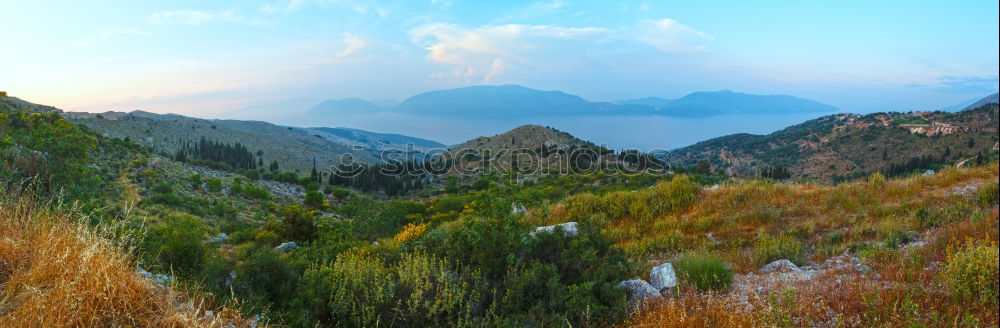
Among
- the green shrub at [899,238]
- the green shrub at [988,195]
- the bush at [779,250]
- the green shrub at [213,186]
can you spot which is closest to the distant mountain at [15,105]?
the green shrub at [213,186]

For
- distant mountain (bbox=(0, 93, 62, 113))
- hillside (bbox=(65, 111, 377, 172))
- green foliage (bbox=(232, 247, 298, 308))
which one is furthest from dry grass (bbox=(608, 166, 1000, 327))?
hillside (bbox=(65, 111, 377, 172))

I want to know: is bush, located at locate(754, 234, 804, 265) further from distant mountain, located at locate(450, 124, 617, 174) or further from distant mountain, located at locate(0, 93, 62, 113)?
distant mountain, located at locate(450, 124, 617, 174)

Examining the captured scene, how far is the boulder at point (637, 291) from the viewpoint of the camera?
4.62 m

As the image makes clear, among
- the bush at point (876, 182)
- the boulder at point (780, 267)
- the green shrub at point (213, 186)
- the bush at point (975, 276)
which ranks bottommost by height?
the green shrub at point (213, 186)

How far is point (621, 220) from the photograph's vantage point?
9703mm

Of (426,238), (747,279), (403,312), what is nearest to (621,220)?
(747,279)

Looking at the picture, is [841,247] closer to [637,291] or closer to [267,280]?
[637,291]

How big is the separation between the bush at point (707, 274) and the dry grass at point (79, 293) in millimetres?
4902

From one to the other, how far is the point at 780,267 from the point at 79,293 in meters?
7.65

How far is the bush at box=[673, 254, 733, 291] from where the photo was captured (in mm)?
4863

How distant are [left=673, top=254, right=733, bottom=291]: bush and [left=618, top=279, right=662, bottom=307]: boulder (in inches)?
19.5

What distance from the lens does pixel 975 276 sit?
4004 mm

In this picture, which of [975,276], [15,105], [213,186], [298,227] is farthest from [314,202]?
[975,276]

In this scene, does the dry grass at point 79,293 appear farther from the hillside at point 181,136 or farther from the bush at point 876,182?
the hillside at point 181,136
